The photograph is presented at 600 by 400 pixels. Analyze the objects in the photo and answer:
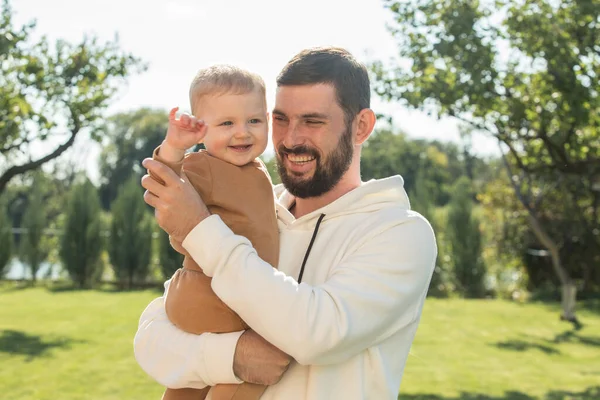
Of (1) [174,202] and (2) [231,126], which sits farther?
(2) [231,126]

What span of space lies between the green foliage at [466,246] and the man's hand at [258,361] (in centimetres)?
1508

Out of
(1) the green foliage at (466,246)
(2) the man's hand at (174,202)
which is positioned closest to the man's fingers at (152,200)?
(2) the man's hand at (174,202)

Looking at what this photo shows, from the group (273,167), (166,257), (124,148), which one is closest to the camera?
(273,167)

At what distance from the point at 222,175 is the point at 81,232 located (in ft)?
52.4

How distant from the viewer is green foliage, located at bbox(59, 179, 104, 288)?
684 inches

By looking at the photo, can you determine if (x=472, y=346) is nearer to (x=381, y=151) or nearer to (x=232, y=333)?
(x=232, y=333)

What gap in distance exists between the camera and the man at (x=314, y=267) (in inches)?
72.2

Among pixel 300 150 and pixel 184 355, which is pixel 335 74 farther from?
pixel 184 355

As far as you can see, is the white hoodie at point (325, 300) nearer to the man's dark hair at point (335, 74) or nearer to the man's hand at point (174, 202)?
the man's hand at point (174, 202)

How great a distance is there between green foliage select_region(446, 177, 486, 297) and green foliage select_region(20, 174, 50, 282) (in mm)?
9191

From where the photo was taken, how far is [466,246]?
657 inches

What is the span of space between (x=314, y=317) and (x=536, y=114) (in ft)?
28.5

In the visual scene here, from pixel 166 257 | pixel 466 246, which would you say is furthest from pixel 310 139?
pixel 166 257

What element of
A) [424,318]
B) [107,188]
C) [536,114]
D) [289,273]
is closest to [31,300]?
[424,318]
